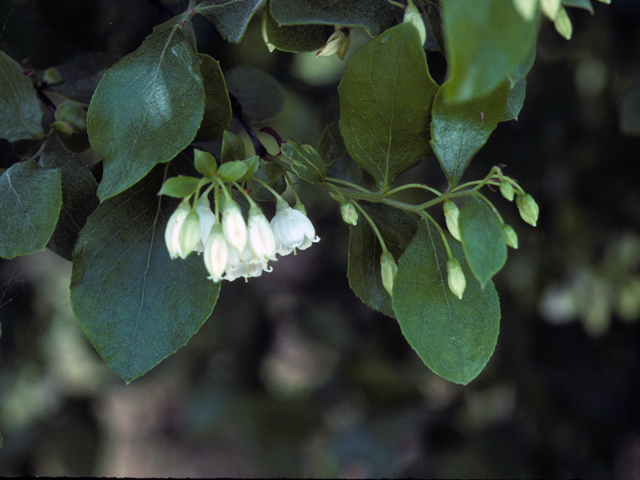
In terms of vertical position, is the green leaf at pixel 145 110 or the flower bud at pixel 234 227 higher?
the green leaf at pixel 145 110

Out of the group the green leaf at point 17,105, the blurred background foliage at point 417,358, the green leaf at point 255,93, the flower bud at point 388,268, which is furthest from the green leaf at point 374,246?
the blurred background foliage at point 417,358

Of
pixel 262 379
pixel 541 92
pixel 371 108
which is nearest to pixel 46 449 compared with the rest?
pixel 262 379

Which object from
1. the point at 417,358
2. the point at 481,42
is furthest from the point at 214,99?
the point at 417,358

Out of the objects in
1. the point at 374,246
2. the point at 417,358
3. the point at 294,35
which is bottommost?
the point at 417,358

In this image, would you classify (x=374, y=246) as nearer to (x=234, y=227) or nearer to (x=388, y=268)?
(x=388, y=268)

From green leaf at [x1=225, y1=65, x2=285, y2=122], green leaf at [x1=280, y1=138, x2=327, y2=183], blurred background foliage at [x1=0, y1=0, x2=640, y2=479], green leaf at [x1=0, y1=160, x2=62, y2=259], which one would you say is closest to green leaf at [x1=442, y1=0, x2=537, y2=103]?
green leaf at [x1=280, y1=138, x2=327, y2=183]

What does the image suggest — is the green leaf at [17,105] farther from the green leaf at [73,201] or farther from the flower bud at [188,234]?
the flower bud at [188,234]

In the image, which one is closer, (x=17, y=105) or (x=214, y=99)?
(x=214, y=99)

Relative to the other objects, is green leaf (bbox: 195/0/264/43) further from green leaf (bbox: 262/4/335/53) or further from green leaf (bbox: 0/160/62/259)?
green leaf (bbox: 0/160/62/259)
